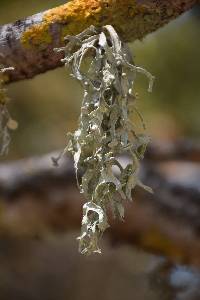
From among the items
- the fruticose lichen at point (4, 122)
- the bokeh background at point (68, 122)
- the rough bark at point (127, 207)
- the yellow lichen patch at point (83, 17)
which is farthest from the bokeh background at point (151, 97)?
the yellow lichen patch at point (83, 17)

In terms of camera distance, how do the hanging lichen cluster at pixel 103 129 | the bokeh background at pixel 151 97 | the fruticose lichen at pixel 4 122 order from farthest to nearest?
the bokeh background at pixel 151 97 → the fruticose lichen at pixel 4 122 → the hanging lichen cluster at pixel 103 129

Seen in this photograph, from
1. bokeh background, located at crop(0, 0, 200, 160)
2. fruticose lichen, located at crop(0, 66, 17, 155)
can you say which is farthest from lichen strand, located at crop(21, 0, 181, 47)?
bokeh background, located at crop(0, 0, 200, 160)

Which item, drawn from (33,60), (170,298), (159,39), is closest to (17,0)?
(159,39)

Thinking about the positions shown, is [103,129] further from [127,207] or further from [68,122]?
[68,122]

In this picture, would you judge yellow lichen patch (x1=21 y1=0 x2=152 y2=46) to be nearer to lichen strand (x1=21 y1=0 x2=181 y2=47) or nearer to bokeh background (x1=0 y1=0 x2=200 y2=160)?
lichen strand (x1=21 y1=0 x2=181 y2=47)

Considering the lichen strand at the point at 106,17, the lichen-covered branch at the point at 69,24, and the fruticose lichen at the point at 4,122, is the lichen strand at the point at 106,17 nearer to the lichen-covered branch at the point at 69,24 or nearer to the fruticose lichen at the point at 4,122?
the lichen-covered branch at the point at 69,24

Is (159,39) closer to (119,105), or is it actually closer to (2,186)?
(2,186)

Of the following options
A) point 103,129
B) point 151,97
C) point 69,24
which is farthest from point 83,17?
point 151,97
